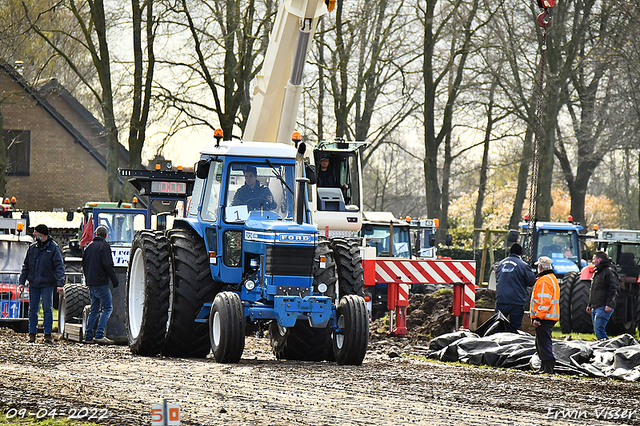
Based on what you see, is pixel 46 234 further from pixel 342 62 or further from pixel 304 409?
pixel 342 62

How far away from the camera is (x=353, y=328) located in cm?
1160

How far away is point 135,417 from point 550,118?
27.6 m

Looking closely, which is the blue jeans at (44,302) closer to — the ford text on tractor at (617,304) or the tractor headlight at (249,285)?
the tractor headlight at (249,285)

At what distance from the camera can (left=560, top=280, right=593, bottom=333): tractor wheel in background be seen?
67.4 feet

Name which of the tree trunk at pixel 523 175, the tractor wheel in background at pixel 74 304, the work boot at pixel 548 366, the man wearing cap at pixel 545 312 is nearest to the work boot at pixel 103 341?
the tractor wheel in background at pixel 74 304

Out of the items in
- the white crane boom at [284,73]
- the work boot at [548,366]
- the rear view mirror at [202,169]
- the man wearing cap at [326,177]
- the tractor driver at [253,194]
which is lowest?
the work boot at [548,366]

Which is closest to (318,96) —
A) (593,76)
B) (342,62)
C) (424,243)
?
(342,62)

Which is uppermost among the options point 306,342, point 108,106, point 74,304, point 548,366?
point 108,106

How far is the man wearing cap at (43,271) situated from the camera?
15484 millimetres

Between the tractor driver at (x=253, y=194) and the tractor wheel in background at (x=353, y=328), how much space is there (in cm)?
166

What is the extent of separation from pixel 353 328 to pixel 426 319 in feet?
27.3

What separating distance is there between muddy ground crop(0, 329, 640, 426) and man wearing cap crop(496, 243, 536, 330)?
8.82 feet

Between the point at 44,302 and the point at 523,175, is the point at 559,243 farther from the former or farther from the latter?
the point at 523,175

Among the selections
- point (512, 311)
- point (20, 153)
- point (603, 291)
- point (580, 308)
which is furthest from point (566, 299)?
point (20, 153)
